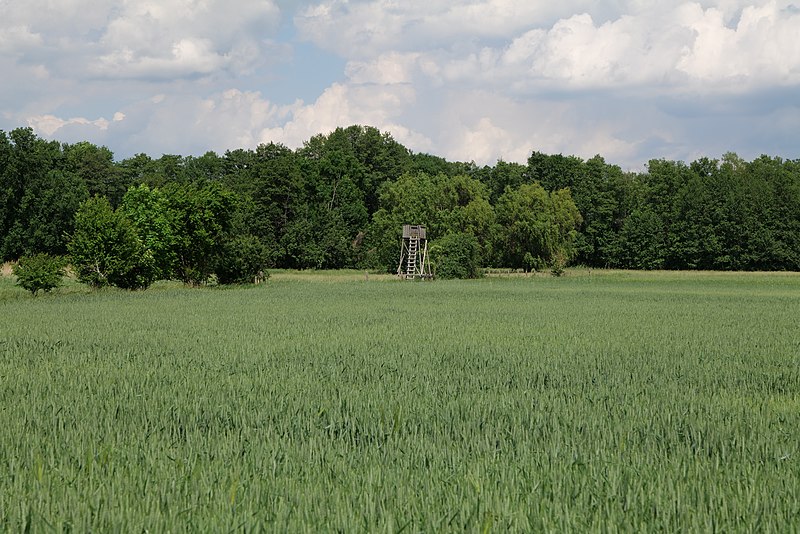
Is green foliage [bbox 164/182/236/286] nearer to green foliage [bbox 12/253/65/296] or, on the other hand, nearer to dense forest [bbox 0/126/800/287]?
dense forest [bbox 0/126/800/287]

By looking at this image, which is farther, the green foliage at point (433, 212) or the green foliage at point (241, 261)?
the green foliage at point (433, 212)

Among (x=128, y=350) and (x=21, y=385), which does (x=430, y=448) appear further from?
(x=128, y=350)

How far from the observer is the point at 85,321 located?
25625 mm

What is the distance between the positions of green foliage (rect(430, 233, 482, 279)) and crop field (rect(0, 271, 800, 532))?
49356 mm

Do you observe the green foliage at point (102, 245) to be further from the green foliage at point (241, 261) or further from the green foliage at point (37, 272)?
the green foliage at point (241, 261)

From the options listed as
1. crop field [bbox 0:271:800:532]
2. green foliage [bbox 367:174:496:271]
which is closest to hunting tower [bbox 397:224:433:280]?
green foliage [bbox 367:174:496:271]

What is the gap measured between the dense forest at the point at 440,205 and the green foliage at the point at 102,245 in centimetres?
1105

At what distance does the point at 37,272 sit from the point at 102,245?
12.9 ft

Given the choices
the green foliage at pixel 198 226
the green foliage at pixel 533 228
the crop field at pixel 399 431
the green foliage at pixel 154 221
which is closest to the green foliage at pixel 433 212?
the green foliage at pixel 533 228

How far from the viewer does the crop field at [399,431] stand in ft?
21.1

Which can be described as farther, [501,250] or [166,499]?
[501,250]

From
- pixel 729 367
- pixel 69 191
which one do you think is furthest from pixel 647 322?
pixel 69 191

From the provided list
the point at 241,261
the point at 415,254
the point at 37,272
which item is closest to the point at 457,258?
the point at 415,254

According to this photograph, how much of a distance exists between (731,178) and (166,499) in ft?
338
